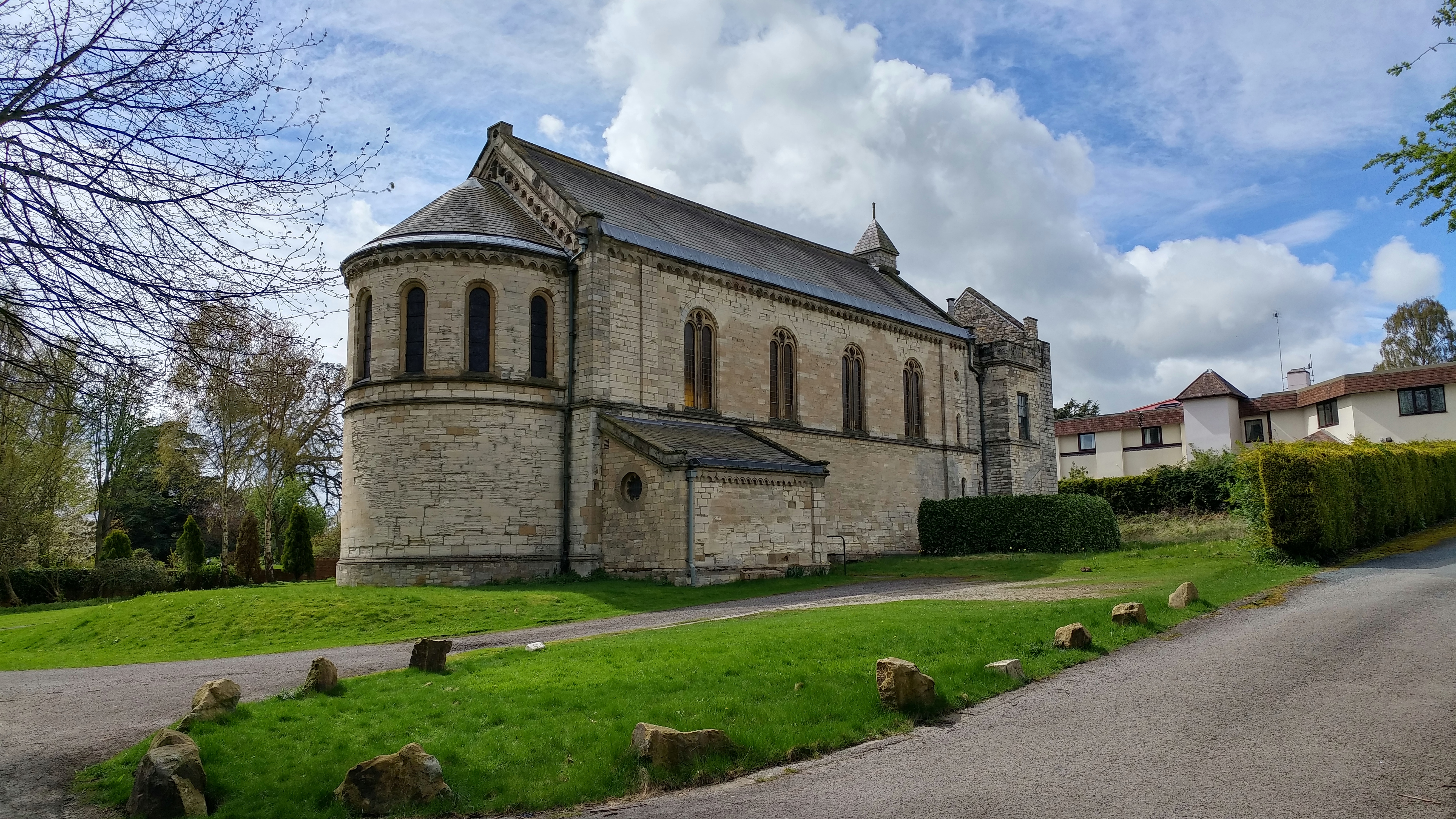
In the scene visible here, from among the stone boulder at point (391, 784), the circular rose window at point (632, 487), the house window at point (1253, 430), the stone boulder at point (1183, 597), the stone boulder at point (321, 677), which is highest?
the house window at point (1253, 430)

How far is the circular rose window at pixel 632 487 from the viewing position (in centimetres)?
→ 2353

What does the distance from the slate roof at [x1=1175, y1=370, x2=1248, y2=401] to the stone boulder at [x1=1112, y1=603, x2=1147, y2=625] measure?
1603 inches

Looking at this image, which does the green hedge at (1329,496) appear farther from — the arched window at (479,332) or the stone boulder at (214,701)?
the stone boulder at (214,701)

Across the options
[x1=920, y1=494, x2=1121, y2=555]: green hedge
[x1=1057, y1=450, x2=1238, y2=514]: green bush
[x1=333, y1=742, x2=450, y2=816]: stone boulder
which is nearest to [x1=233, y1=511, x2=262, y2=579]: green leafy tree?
[x1=920, y1=494, x2=1121, y2=555]: green hedge

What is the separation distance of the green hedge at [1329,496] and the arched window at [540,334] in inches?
712

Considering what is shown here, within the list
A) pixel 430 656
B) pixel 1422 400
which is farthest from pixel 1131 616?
pixel 1422 400

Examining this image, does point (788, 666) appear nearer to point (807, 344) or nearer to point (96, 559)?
point (807, 344)

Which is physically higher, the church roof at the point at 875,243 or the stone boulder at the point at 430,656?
the church roof at the point at 875,243

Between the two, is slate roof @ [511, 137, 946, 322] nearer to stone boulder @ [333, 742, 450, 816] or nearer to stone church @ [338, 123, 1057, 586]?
stone church @ [338, 123, 1057, 586]

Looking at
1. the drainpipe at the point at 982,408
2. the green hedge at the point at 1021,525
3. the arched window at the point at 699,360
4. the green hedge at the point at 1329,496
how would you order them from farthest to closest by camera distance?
1. the drainpipe at the point at 982,408
2. the green hedge at the point at 1021,525
3. the arched window at the point at 699,360
4. the green hedge at the point at 1329,496

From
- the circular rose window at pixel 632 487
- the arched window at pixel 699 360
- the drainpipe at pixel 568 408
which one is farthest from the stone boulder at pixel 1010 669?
the arched window at pixel 699 360

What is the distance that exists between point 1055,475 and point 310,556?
105 ft

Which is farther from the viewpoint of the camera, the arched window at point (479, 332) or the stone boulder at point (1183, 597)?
the arched window at point (479, 332)

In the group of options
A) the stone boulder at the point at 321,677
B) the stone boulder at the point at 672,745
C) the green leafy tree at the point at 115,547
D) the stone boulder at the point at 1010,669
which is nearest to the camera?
the stone boulder at the point at 672,745
